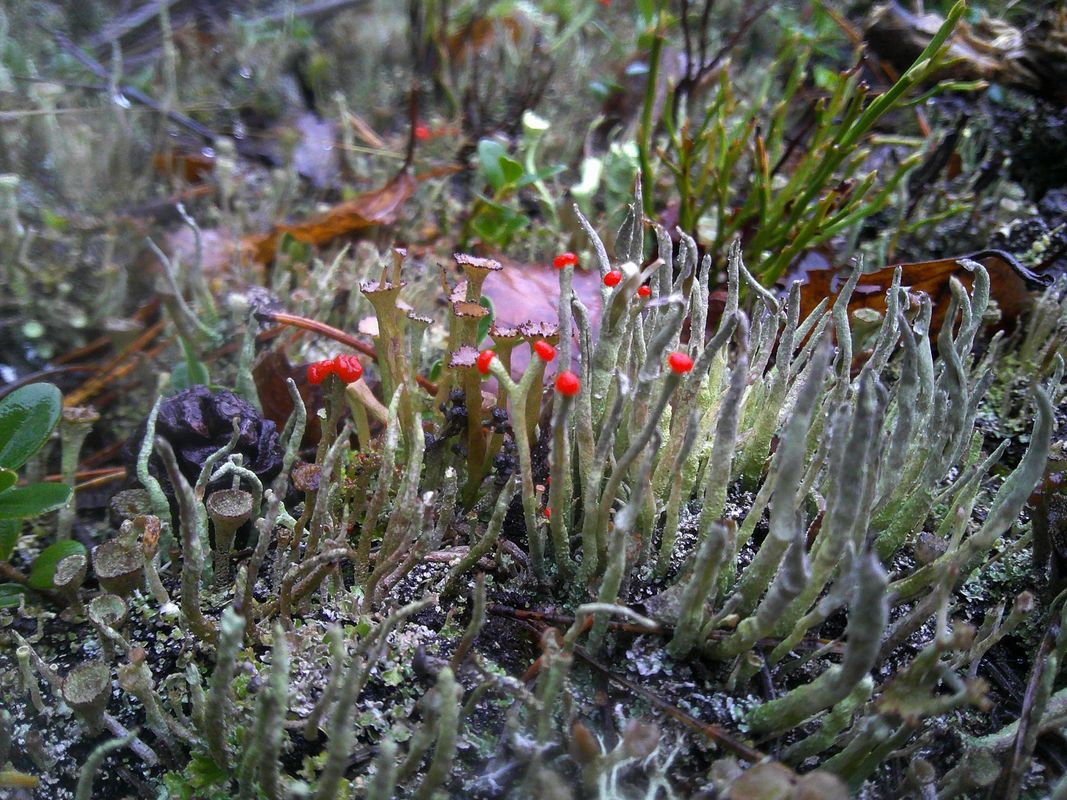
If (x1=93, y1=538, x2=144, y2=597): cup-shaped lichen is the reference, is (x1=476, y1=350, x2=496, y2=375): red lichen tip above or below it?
above

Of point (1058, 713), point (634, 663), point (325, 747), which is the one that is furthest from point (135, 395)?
point (1058, 713)

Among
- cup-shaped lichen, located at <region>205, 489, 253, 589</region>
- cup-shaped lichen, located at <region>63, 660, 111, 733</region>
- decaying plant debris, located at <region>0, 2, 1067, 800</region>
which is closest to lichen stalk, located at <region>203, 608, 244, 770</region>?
decaying plant debris, located at <region>0, 2, 1067, 800</region>

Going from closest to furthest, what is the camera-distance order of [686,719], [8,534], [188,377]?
[686,719] → [8,534] → [188,377]

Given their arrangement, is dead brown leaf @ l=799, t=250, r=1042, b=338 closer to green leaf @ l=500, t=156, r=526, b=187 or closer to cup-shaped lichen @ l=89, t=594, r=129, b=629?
green leaf @ l=500, t=156, r=526, b=187

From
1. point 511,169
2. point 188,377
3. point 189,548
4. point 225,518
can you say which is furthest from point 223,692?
point 511,169

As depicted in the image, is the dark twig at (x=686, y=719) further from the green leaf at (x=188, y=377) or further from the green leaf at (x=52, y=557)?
the green leaf at (x=188, y=377)

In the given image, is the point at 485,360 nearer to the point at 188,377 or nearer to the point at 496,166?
the point at 188,377
